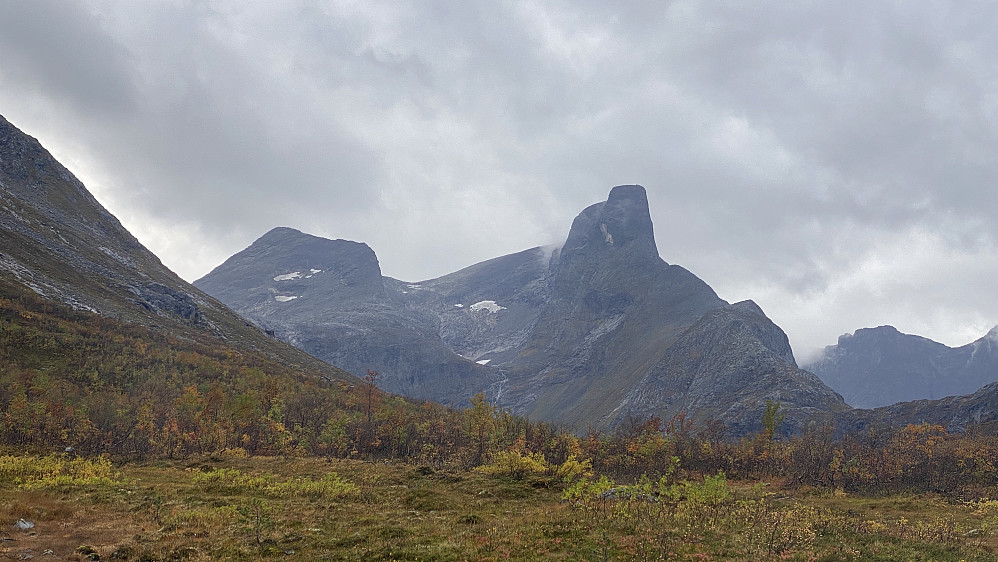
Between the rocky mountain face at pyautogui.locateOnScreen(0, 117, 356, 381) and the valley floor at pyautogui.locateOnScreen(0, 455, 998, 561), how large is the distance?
378ft

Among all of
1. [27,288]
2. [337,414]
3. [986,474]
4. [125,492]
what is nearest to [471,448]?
[337,414]

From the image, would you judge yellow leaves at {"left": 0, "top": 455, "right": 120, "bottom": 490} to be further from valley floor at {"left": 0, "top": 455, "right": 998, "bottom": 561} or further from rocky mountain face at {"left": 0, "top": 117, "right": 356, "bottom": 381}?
rocky mountain face at {"left": 0, "top": 117, "right": 356, "bottom": 381}

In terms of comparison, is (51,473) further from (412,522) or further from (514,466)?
(514,466)

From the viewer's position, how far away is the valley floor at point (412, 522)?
2077 centimetres

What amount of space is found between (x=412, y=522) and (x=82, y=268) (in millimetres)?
173405

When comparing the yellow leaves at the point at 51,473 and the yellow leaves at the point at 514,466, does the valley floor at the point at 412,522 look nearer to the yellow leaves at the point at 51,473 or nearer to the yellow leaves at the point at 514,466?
the yellow leaves at the point at 51,473

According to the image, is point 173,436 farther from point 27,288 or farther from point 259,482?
point 27,288

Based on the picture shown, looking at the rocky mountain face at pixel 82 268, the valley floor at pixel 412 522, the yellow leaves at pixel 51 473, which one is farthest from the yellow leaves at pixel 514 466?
the rocky mountain face at pixel 82 268

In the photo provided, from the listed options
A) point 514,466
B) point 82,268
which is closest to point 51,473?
point 514,466

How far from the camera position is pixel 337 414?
91.1 meters

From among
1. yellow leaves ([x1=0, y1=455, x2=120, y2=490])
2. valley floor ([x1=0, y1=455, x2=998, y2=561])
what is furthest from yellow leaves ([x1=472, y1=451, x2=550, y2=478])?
yellow leaves ([x1=0, y1=455, x2=120, y2=490])

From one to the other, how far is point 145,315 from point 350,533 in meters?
151


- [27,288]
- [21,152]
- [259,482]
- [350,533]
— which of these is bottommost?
[259,482]

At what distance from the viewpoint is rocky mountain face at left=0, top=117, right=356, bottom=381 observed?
126 meters
